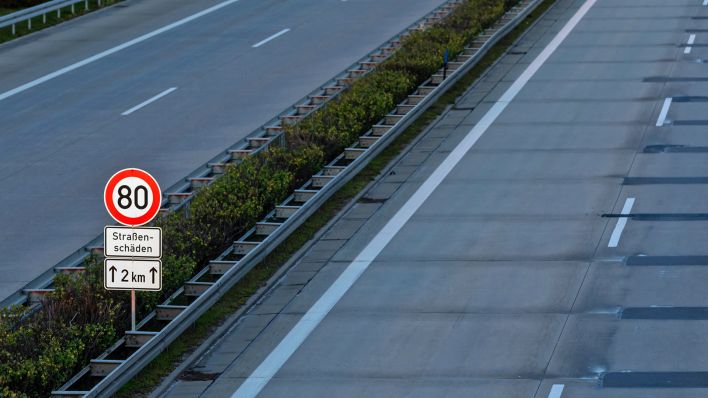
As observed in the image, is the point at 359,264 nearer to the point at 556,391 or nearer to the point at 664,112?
the point at 556,391

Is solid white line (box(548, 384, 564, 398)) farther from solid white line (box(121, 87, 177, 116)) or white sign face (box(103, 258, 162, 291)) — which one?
solid white line (box(121, 87, 177, 116))

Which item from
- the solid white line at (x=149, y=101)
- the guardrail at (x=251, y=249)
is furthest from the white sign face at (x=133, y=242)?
the solid white line at (x=149, y=101)

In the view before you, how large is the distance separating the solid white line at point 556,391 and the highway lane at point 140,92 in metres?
8.44

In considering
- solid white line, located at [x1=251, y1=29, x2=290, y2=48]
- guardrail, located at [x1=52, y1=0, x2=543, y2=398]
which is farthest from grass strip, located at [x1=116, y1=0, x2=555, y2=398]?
solid white line, located at [x1=251, y1=29, x2=290, y2=48]

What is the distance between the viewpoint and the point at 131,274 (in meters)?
15.5

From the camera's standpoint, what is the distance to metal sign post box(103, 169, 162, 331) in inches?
607

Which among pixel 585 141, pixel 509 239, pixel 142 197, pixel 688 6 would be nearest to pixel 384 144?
pixel 585 141

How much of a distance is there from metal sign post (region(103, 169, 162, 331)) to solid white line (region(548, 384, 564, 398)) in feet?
15.5

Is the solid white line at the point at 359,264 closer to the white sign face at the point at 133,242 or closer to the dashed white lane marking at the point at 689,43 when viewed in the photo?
the white sign face at the point at 133,242

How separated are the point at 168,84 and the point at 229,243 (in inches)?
554

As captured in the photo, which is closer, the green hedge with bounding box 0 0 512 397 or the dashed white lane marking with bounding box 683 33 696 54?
the green hedge with bounding box 0 0 512 397

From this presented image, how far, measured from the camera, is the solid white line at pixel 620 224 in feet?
66.8

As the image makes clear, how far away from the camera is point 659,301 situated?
1767cm

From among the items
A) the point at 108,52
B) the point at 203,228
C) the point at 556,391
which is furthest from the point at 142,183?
the point at 108,52
